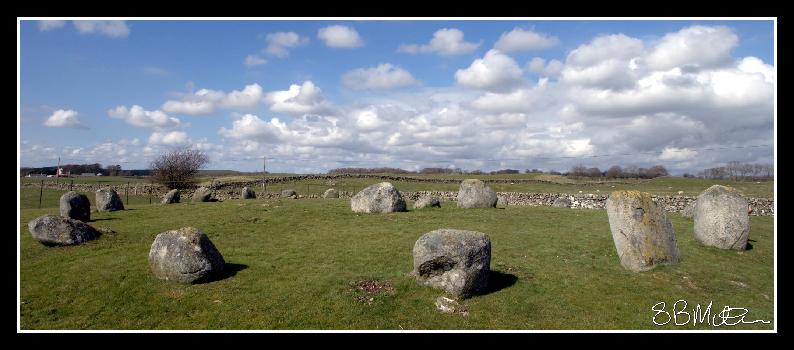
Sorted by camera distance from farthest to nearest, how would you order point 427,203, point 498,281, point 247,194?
point 247,194, point 427,203, point 498,281

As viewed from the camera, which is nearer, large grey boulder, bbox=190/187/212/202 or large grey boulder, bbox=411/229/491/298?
large grey boulder, bbox=411/229/491/298

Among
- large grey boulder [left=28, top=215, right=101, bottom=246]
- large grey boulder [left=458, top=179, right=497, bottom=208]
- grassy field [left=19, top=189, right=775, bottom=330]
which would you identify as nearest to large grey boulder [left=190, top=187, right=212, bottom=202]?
grassy field [left=19, top=189, right=775, bottom=330]

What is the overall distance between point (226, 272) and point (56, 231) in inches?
370

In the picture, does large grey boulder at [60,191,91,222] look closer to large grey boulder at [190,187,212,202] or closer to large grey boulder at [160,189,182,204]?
large grey boulder at [160,189,182,204]

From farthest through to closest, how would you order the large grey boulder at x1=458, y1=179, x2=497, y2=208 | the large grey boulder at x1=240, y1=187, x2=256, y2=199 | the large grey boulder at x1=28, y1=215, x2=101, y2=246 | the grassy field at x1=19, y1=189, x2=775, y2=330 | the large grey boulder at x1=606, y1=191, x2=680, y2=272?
the large grey boulder at x1=240, y1=187, x2=256, y2=199 → the large grey boulder at x1=458, y1=179, x2=497, y2=208 → the large grey boulder at x1=28, y1=215, x2=101, y2=246 → the large grey boulder at x1=606, y1=191, x2=680, y2=272 → the grassy field at x1=19, y1=189, x2=775, y2=330

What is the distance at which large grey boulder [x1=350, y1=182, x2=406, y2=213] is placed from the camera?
3278 cm

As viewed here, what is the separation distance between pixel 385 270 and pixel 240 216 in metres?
16.6

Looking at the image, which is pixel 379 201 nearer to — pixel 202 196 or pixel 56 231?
pixel 56 231

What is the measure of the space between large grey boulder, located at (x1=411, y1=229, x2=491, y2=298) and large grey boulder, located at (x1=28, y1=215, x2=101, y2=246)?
16167mm

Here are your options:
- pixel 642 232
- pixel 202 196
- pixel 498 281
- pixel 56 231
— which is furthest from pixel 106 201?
pixel 642 232

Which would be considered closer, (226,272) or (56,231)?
(226,272)

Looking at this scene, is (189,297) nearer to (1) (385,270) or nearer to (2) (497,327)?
(1) (385,270)
